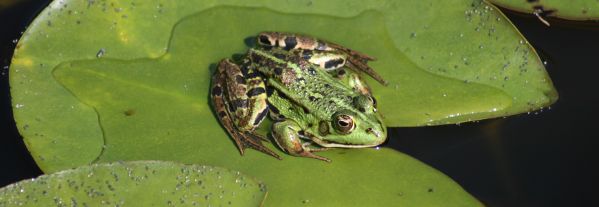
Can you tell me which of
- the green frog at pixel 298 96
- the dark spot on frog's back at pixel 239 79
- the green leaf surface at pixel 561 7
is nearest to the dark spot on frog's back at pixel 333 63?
the green frog at pixel 298 96

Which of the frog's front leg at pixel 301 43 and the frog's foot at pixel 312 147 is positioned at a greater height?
the frog's front leg at pixel 301 43

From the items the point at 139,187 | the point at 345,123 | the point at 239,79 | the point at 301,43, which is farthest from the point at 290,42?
the point at 139,187

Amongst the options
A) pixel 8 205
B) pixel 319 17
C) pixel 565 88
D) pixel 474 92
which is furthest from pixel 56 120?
pixel 565 88

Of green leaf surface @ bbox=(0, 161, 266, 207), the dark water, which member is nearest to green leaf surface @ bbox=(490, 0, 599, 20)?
the dark water

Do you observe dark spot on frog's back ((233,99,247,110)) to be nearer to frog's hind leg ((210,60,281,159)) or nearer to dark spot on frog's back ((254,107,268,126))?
frog's hind leg ((210,60,281,159))

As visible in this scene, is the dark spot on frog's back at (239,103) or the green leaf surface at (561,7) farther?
the green leaf surface at (561,7)

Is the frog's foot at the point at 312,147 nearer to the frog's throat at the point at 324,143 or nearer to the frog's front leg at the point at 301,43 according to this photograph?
the frog's throat at the point at 324,143

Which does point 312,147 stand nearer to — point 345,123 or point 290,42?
point 345,123

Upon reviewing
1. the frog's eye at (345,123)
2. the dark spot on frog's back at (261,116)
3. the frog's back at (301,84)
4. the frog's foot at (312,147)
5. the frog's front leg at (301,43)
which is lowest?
the frog's foot at (312,147)

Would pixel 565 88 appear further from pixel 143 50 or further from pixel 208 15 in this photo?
pixel 143 50
